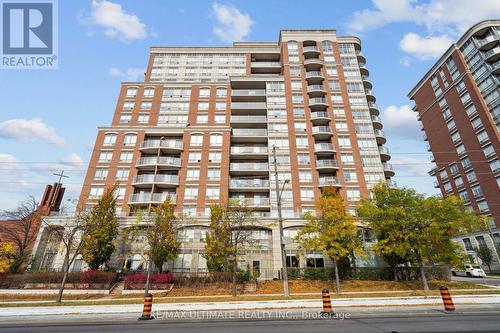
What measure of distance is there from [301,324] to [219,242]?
593 inches

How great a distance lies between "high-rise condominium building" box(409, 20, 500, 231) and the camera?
48719 mm

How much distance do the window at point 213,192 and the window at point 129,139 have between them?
620 inches

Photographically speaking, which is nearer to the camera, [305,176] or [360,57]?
[305,176]

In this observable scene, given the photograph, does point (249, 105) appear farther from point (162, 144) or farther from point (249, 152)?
point (162, 144)

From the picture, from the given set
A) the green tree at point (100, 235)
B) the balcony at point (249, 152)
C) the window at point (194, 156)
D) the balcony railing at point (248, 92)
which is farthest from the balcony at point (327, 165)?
the green tree at point (100, 235)

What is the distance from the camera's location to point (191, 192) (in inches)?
1538

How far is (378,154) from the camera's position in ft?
143

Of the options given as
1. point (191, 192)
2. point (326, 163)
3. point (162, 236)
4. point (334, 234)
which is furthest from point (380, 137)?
point (162, 236)

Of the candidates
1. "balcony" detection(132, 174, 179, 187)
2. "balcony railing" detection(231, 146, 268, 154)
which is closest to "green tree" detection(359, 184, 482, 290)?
"balcony railing" detection(231, 146, 268, 154)

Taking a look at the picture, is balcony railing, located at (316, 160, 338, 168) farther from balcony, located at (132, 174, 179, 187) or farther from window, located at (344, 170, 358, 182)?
balcony, located at (132, 174, 179, 187)

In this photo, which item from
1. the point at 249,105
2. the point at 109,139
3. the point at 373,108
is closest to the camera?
the point at 109,139

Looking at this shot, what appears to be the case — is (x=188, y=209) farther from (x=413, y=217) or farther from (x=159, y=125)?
(x=413, y=217)

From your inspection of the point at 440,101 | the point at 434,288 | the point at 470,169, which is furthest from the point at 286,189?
the point at 440,101

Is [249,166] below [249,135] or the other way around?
below
